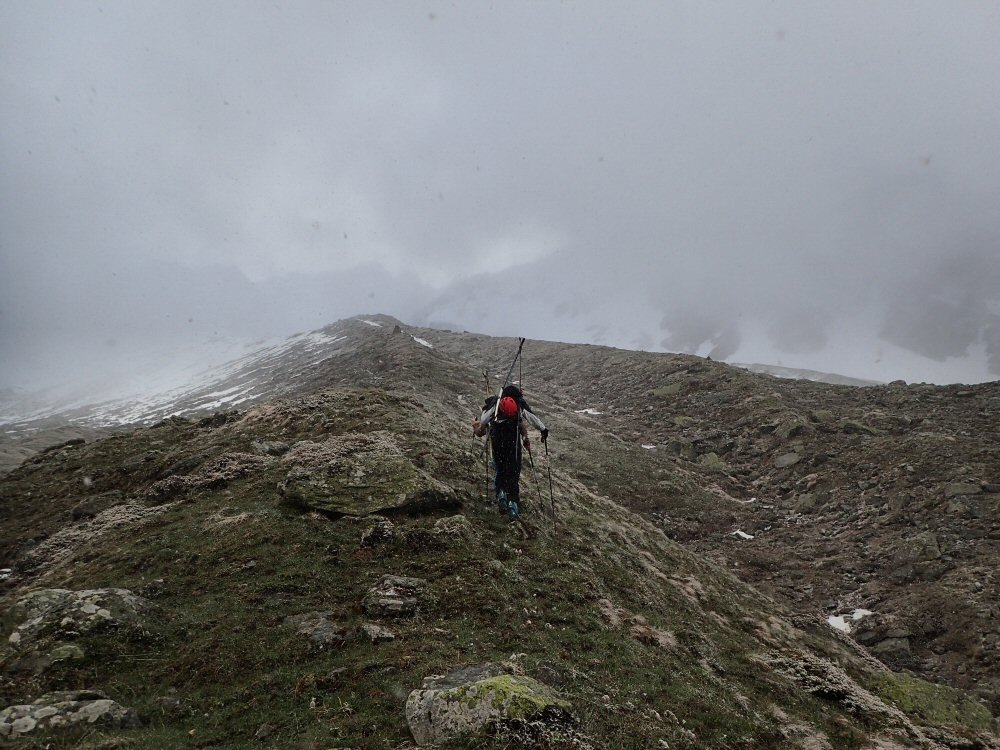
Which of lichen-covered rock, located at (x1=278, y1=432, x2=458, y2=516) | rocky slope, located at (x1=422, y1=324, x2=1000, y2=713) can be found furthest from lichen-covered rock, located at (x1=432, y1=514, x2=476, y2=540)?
rocky slope, located at (x1=422, y1=324, x2=1000, y2=713)

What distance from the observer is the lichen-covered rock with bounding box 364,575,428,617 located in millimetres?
10211

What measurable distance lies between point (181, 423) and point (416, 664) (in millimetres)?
20897

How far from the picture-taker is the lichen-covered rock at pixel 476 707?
20.7ft

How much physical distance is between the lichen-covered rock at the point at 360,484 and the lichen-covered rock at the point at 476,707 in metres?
7.21

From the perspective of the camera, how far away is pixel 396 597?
34.6ft

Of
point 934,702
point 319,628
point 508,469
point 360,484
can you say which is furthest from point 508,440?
point 934,702

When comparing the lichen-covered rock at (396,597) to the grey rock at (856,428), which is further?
the grey rock at (856,428)

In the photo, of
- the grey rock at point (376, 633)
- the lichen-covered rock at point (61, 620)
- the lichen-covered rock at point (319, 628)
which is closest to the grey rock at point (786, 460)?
the grey rock at point (376, 633)

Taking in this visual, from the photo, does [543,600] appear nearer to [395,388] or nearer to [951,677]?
[951,677]

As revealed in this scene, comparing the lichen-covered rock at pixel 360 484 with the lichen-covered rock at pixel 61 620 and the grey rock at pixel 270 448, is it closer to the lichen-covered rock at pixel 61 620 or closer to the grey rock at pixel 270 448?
the grey rock at pixel 270 448

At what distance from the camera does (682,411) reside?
46.5 meters

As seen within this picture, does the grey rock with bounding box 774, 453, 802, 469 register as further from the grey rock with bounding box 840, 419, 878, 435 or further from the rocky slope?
the grey rock with bounding box 840, 419, 878, 435

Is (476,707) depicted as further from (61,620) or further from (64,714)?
(61,620)

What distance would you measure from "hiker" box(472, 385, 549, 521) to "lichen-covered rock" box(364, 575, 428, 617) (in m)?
4.91
